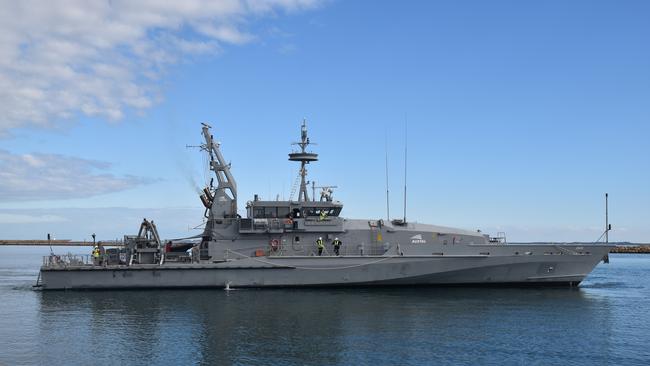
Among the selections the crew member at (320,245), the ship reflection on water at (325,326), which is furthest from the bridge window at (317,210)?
the ship reflection on water at (325,326)

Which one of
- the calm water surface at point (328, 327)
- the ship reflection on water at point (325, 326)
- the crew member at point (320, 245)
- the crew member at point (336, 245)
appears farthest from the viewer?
the crew member at point (336, 245)

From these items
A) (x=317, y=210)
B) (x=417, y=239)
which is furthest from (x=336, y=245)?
(x=417, y=239)

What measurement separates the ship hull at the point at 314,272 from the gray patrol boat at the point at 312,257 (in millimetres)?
49

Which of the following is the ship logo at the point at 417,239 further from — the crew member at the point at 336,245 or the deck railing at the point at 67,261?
the deck railing at the point at 67,261

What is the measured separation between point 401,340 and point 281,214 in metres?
12.6

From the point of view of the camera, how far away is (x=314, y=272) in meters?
28.0

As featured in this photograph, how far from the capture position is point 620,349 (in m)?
16.9

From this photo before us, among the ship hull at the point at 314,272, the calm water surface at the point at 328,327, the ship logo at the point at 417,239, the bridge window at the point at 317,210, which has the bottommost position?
the calm water surface at the point at 328,327

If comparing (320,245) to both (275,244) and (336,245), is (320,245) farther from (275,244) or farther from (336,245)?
(275,244)

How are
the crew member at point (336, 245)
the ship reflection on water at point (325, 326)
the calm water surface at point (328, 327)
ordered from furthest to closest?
the crew member at point (336, 245), the ship reflection on water at point (325, 326), the calm water surface at point (328, 327)

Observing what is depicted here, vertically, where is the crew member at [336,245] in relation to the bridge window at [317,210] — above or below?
below

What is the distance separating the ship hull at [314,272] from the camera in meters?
27.8

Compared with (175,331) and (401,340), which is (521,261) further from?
(175,331)

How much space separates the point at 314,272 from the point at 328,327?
8420mm
